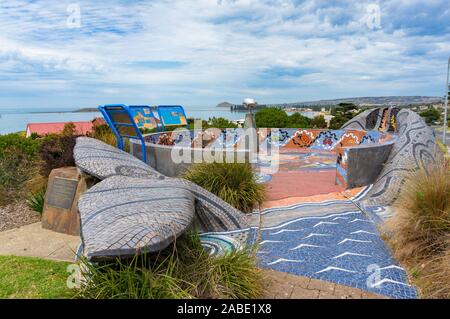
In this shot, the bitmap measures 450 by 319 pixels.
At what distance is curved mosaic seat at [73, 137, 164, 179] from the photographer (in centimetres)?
461

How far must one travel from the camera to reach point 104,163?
4809mm

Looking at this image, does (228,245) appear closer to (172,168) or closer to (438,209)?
(438,209)

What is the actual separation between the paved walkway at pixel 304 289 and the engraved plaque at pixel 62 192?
10.1 ft

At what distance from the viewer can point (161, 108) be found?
1167 cm

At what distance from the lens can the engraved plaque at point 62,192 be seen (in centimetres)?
495

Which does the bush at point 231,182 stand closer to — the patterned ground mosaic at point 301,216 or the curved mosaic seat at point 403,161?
the patterned ground mosaic at point 301,216

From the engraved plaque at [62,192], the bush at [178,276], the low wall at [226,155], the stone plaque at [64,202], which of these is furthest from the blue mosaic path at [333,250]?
the engraved plaque at [62,192]

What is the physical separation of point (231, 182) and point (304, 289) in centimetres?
262

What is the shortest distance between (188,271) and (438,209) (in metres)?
2.63

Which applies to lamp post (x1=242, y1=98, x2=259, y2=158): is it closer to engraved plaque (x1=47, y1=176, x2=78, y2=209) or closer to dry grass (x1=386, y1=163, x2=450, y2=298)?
engraved plaque (x1=47, y1=176, x2=78, y2=209)

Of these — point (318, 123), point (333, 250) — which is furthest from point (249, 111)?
point (333, 250)
